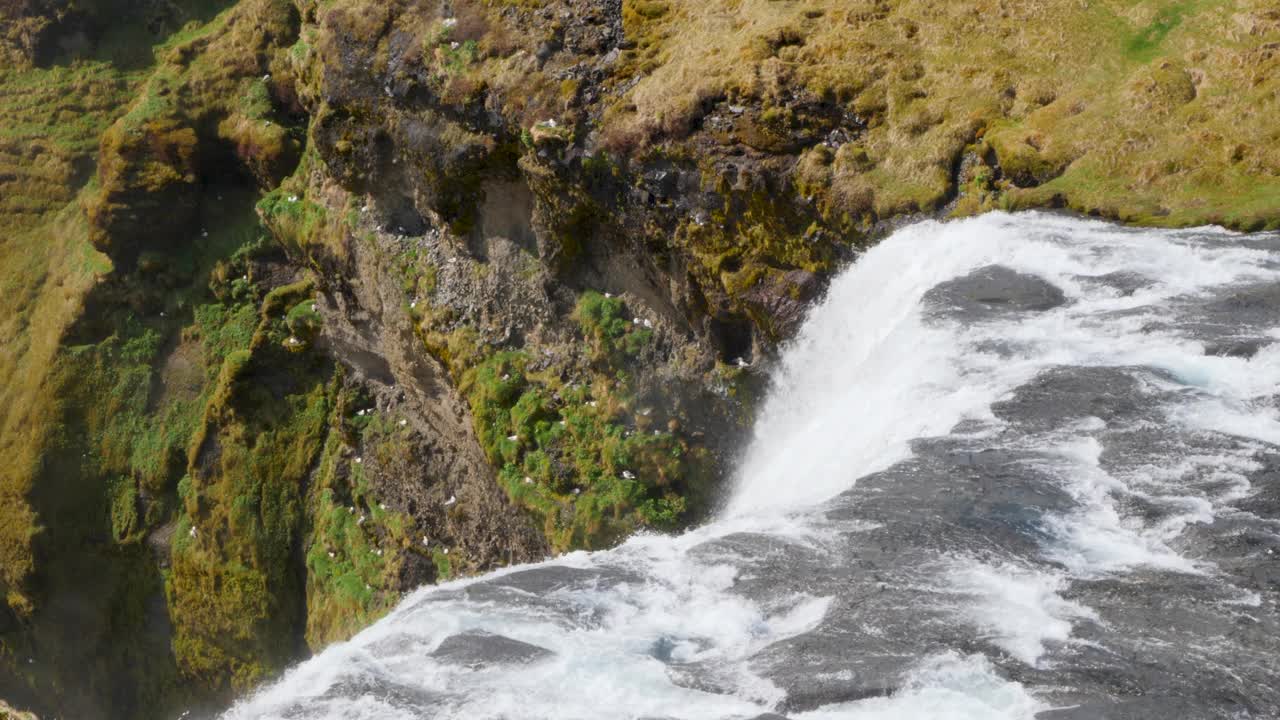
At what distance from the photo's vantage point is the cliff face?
728 inches

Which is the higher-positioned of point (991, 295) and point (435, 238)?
point (435, 238)

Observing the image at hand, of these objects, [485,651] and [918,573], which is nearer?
[485,651]

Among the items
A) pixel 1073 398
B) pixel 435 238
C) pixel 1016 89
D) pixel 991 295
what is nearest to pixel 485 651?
pixel 1073 398

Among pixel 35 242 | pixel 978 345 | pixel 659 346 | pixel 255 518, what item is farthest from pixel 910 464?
pixel 35 242

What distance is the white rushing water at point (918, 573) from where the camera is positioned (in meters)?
8.71

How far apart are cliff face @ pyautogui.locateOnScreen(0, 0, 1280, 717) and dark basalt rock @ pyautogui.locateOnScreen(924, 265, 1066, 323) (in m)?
2.43

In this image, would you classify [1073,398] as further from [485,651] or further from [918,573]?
[485,651]

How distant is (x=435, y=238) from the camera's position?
85.6ft

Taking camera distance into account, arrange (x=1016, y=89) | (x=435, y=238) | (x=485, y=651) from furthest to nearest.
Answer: (x=435, y=238) < (x=1016, y=89) < (x=485, y=651)

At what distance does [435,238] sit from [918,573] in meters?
18.5

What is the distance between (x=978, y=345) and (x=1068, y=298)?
1633mm

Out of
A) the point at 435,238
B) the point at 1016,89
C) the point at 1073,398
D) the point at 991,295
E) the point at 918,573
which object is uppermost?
the point at 1016,89

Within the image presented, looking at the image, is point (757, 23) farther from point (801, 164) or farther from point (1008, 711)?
point (1008, 711)

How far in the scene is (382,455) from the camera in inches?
1132
